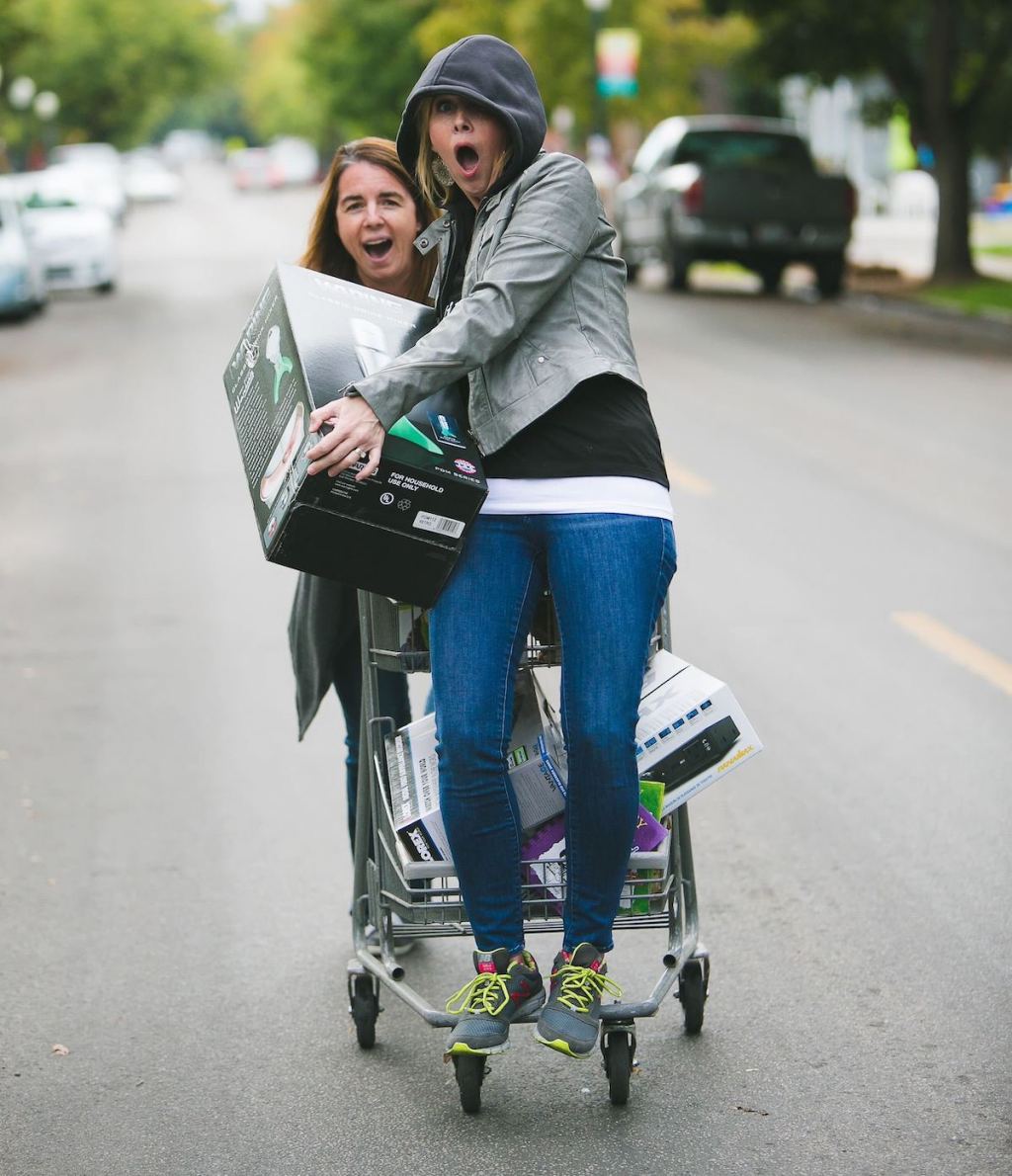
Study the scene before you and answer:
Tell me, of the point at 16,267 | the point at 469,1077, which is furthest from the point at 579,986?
the point at 16,267

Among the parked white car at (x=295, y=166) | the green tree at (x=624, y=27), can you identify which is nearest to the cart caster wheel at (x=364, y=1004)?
the green tree at (x=624, y=27)

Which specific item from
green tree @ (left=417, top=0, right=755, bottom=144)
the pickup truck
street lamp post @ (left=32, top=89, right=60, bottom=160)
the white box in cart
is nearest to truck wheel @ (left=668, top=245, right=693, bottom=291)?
the pickup truck

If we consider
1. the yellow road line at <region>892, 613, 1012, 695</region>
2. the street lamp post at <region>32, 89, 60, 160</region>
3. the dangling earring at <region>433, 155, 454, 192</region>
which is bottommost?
the street lamp post at <region>32, 89, 60, 160</region>

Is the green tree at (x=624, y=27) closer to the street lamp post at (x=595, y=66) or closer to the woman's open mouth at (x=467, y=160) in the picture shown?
the street lamp post at (x=595, y=66)

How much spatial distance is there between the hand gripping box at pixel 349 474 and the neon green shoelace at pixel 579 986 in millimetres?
762

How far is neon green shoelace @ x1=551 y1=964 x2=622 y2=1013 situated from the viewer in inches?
149

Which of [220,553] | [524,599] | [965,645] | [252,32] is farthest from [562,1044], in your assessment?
[252,32]

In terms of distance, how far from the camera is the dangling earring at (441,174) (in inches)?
155

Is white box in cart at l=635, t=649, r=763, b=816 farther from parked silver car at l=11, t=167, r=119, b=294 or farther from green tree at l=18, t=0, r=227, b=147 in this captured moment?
green tree at l=18, t=0, r=227, b=147

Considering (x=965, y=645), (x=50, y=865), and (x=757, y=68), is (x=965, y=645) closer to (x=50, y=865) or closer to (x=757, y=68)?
→ (x=50, y=865)

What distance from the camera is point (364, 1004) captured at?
4.16 metres

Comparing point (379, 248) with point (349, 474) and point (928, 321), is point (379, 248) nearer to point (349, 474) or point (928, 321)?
point (349, 474)

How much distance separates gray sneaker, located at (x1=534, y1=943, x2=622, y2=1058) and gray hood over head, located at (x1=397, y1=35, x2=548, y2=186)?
→ 1.50 metres

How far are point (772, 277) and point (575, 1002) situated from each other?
2314cm
